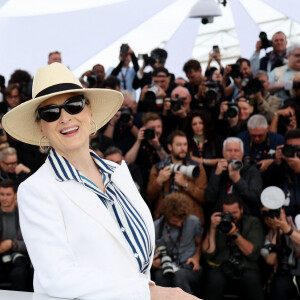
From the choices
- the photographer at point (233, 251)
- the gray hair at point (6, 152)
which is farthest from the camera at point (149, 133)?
the gray hair at point (6, 152)

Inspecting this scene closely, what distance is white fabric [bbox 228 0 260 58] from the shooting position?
9.03 meters

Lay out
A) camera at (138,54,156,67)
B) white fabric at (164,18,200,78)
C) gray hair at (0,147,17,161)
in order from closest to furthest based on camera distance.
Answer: gray hair at (0,147,17,161) → camera at (138,54,156,67) → white fabric at (164,18,200,78)

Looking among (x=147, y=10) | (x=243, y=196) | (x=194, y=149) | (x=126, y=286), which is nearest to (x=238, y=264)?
(x=243, y=196)

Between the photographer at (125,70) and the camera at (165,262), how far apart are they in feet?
8.09

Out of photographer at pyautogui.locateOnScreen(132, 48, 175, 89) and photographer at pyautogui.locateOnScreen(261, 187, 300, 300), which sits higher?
photographer at pyautogui.locateOnScreen(132, 48, 175, 89)

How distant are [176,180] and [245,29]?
16.2ft

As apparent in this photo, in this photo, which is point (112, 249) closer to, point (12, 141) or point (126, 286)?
point (126, 286)

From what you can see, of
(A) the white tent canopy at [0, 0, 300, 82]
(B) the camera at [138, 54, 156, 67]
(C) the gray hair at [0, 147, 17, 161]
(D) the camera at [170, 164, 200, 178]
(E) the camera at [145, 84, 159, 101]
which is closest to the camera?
(D) the camera at [170, 164, 200, 178]

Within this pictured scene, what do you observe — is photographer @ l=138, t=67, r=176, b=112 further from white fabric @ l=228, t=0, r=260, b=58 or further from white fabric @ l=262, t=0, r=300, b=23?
Answer: white fabric @ l=228, t=0, r=260, b=58

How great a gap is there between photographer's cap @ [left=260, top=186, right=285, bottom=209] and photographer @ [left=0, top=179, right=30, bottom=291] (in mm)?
1978

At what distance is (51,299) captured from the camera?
4.20 feet

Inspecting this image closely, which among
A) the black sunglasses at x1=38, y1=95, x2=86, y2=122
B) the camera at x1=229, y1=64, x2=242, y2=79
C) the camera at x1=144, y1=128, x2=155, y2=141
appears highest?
the black sunglasses at x1=38, y1=95, x2=86, y2=122

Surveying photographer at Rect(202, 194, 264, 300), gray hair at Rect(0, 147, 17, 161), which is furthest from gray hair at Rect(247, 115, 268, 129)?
gray hair at Rect(0, 147, 17, 161)

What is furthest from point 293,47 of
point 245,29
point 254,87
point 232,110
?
point 245,29
